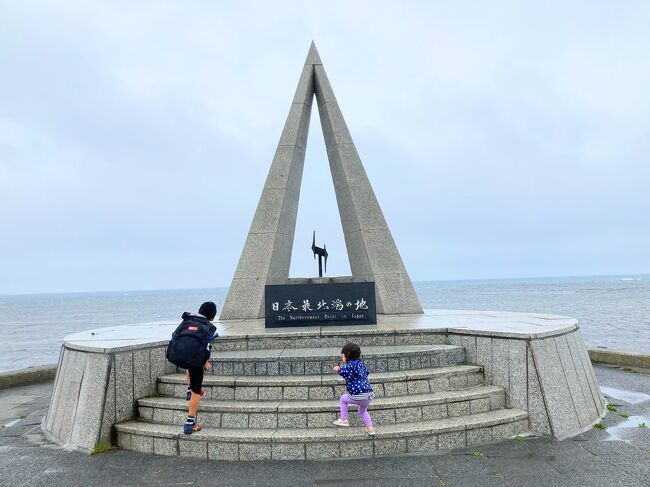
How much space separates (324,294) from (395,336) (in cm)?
182

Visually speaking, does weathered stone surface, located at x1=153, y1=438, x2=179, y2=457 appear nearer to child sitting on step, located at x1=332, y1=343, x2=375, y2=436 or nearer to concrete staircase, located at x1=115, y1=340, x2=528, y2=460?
concrete staircase, located at x1=115, y1=340, x2=528, y2=460

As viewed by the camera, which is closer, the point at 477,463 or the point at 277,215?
the point at 477,463

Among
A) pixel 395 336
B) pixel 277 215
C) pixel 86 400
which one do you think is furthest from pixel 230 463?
pixel 277 215

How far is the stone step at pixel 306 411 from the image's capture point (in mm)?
5750

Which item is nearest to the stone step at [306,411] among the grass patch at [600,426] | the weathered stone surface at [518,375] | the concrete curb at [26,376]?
the weathered stone surface at [518,375]

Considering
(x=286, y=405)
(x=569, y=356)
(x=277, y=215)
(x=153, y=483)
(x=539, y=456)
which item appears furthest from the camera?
(x=277, y=215)

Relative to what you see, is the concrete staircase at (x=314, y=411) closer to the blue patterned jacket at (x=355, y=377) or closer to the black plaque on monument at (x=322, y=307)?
the blue patterned jacket at (x=355, y=377)

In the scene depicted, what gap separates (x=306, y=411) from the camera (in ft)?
18.9

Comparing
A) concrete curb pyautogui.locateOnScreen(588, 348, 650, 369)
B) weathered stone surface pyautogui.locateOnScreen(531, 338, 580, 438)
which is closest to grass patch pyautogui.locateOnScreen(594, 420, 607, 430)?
weathered stone surface pyautogui.locateOnScreen(531, 338, 580, 438)

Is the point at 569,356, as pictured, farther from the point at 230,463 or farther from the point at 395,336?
the point at 230,463

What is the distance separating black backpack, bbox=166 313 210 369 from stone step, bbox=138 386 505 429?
0.86 metres

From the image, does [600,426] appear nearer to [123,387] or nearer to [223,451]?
[223,451]

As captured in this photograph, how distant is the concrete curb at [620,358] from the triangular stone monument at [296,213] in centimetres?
458

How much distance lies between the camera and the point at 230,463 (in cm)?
537
